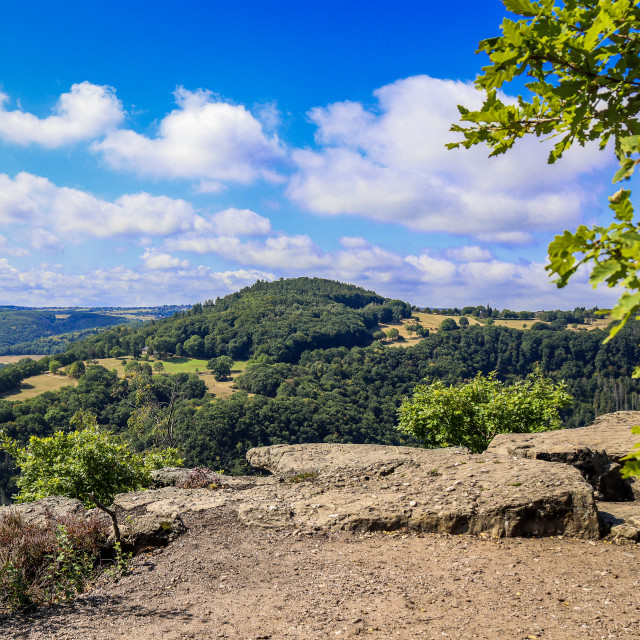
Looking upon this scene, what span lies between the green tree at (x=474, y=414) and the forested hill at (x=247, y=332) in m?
113

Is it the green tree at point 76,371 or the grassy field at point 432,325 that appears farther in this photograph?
the grassy field at point 432,325

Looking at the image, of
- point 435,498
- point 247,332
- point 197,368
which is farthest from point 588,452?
point 247,332

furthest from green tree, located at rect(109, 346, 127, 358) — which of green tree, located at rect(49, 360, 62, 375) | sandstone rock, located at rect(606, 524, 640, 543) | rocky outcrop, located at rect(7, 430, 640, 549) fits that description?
sandstone rock, located at rect(606, 524, 640, 543)

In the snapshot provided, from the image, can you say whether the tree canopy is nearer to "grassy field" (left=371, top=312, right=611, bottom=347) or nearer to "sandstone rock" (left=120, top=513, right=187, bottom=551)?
"sandstone rock" (left=120, top=513, right=187, bottom=551)

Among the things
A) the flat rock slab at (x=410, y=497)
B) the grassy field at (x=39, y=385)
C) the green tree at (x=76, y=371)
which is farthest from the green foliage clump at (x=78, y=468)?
the green tree at (x=76, y=371)

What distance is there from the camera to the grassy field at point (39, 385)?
78.8 m

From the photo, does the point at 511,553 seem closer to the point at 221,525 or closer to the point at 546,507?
the point at 546,507

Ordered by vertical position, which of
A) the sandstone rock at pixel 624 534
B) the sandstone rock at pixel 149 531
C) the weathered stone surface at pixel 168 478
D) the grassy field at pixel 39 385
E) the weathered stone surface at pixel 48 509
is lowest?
the grassy field at pixel 39 385

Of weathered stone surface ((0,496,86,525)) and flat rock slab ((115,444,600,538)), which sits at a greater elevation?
flat rock slab ((115,444,600,538))

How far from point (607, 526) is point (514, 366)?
440 feet

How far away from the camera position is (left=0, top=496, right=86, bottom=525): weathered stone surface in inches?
377

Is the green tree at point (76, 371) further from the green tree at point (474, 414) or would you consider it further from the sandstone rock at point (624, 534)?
the sandstone rock at point (624, 534)

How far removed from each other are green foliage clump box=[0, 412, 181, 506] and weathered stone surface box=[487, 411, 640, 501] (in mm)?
9791

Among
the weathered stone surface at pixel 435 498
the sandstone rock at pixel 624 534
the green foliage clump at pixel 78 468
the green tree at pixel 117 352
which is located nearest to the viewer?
the sandstone rock at pixel 624 534
